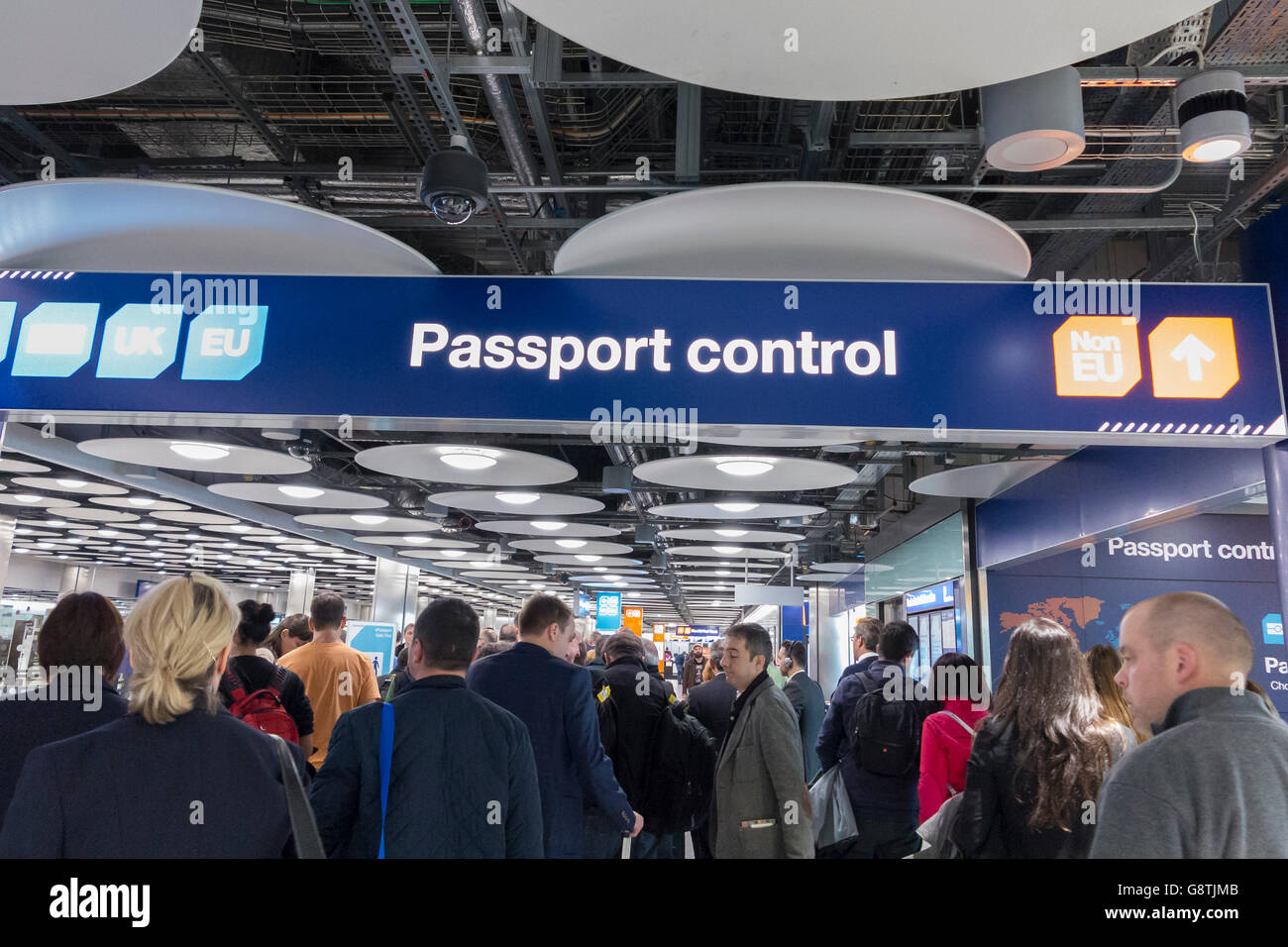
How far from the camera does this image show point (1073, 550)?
8.27 metres

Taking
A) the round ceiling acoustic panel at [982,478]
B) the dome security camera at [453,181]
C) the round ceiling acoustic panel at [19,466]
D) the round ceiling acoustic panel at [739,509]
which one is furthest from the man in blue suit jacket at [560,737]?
the round ceiling acoustic panel at [19,466]

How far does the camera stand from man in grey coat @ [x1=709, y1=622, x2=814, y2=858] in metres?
3.85

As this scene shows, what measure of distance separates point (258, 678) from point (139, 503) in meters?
10.7

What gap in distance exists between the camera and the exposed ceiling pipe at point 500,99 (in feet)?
11.5

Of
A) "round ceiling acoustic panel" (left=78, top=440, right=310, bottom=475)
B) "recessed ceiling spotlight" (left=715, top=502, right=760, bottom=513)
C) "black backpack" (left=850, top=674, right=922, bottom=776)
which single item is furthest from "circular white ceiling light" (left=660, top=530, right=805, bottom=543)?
"black backpack" (left=850, top=674, right=922, bottom=776)

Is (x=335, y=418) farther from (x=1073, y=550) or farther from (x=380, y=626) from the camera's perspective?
(x=380, y=626)

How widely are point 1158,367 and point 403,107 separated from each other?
13.4 feet

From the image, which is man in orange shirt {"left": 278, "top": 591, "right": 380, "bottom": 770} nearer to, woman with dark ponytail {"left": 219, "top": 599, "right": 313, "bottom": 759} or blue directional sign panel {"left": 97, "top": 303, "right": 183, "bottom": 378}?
woman with dark ponytail {"left": 219, "top": 599, "right": 313, "bottom": 759}

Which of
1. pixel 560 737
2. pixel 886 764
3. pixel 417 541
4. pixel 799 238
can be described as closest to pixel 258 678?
pixel 560 737

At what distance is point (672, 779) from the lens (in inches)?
187

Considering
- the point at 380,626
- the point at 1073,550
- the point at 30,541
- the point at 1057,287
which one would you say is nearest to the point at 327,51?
the point at 1057,287

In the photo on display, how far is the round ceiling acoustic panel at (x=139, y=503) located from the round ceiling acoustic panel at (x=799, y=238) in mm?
11673

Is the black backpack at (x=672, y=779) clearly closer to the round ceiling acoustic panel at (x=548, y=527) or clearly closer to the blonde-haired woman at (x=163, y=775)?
the blonde-haired woman at (x=163, y=775)

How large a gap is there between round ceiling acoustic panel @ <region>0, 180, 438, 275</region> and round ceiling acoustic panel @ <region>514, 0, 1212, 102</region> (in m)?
1.73
